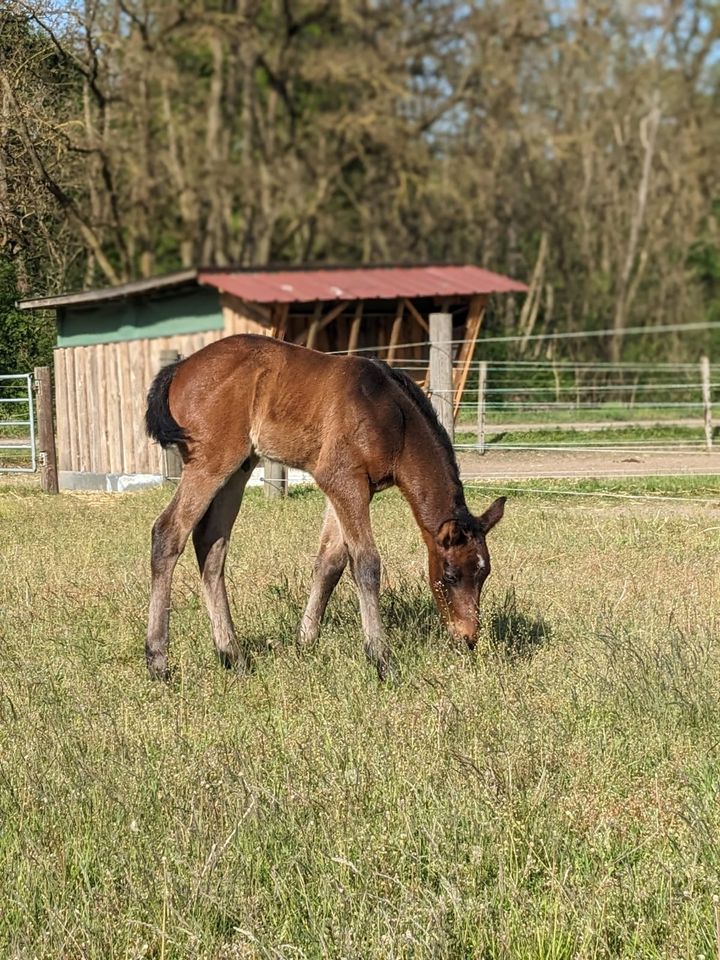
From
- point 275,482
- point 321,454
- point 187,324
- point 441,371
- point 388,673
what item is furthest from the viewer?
point 187,324

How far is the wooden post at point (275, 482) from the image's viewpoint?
1406 centimetres

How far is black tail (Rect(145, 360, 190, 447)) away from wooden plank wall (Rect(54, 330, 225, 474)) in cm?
1146

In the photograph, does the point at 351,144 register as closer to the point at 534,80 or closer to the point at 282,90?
the point at 282,90

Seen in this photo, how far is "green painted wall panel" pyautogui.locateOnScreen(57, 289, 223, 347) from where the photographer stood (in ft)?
67.9

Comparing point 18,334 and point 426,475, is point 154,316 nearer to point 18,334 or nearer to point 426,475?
point 18,334

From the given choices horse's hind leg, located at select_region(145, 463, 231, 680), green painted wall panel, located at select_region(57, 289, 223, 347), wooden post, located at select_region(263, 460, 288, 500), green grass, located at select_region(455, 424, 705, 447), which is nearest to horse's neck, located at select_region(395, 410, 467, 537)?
horse's hind leg, located at select_region(145, 463, 231, 680)

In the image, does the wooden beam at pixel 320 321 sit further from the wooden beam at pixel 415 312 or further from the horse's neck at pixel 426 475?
the horse's neck at pixel 426 475

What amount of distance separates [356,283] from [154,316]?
3718mm

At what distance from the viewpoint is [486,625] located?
6.73 metres

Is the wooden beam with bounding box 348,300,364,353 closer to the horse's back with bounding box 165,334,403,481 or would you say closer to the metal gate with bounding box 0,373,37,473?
the metal gate with bounding box 0,373,37,473

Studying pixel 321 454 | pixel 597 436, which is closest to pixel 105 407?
pixel 597 436

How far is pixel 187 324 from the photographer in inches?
818

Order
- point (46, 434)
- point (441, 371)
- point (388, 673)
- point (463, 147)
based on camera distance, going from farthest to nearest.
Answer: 1. point (463, 147)
2. point (46, 434)
3. point (441, 371)
4. point (388, 673)

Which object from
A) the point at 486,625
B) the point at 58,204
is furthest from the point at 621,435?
the point at 486,625
